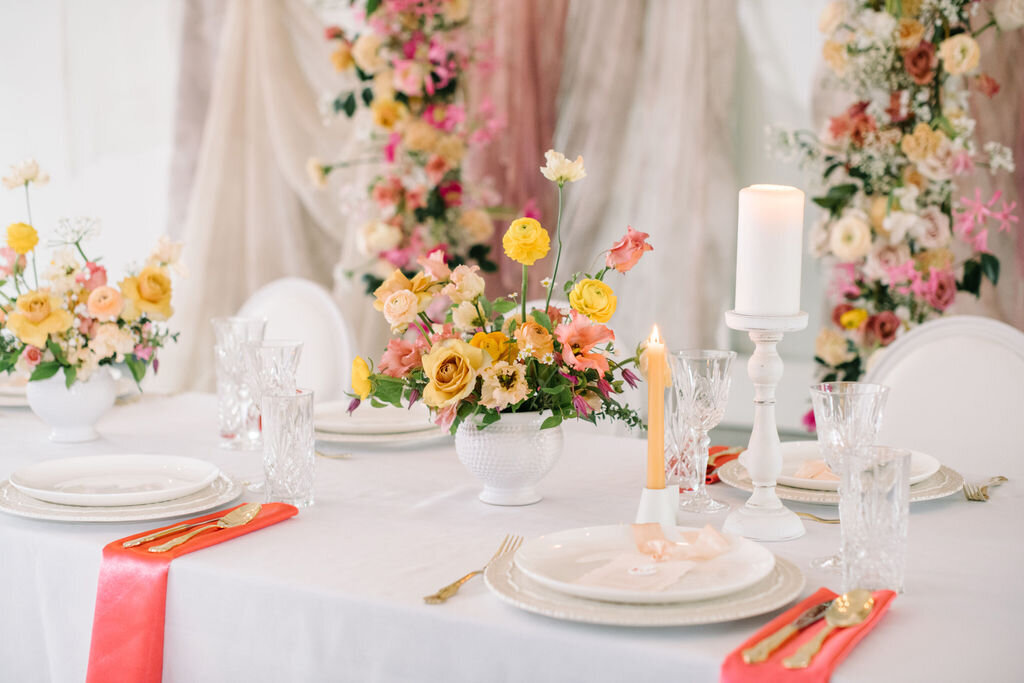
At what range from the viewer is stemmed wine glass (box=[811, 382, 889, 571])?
1.22 meters

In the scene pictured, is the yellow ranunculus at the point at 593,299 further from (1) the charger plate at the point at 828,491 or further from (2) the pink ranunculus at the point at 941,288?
(2) the pink ranunculus at the point at 941,288

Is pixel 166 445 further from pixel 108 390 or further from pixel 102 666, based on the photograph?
pixel 102 666

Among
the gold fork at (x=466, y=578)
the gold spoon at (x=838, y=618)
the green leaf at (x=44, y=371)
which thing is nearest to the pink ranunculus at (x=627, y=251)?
the gold fork at (x=466, y=578)

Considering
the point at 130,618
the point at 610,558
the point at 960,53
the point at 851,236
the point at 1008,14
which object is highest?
the point at 1008,14

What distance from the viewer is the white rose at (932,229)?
2.68 meters

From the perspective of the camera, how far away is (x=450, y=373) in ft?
4.27

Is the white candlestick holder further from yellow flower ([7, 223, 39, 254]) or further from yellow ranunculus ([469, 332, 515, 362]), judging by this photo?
yellow flower ([7, 223, 39, 254])

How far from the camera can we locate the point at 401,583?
1.09m

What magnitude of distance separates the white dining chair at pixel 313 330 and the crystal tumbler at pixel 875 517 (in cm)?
161

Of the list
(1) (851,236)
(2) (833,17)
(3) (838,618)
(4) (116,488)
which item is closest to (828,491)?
(3) (838,618)

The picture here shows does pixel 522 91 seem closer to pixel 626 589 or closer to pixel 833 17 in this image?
pixel 833 17

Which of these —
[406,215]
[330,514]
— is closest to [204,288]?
[406,215]

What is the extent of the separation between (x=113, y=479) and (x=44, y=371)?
345mm

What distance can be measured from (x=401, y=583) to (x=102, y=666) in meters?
0.37
